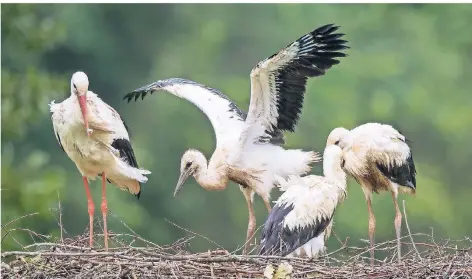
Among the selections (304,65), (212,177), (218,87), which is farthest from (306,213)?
(218,87)

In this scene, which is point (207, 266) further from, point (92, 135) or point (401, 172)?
point (401, 172)

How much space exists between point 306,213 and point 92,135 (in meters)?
1.08

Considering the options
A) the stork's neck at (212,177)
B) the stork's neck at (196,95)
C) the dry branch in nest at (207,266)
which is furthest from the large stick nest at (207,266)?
the stork's neck at (196,95)

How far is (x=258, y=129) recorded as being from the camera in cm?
664

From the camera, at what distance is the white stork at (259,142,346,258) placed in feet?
18.9

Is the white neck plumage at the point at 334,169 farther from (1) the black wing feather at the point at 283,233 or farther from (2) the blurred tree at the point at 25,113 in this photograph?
(2) the blurred tree at the point at 25,113

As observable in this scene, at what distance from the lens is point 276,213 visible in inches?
231

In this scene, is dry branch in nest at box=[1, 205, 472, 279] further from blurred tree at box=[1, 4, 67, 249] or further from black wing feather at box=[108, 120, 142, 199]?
blurred tree at box=[1, 4, 67, 249]

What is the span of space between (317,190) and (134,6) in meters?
10.3

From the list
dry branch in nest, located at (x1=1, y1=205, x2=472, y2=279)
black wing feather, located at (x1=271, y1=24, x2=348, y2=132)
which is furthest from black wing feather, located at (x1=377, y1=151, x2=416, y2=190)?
dry branch in nest, located at (x1=1, y1=205, x2=472, y2=279)

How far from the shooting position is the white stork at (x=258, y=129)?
6273 millimetres

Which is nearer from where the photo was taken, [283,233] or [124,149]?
[283,233]

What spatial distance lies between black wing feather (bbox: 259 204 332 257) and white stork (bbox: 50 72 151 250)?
2.38 ft

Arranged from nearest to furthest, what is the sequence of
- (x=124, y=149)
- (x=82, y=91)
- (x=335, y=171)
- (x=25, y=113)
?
(x=82, y=91), (x=335, y=171), (x=124, y=149), (x=25, y=113)
